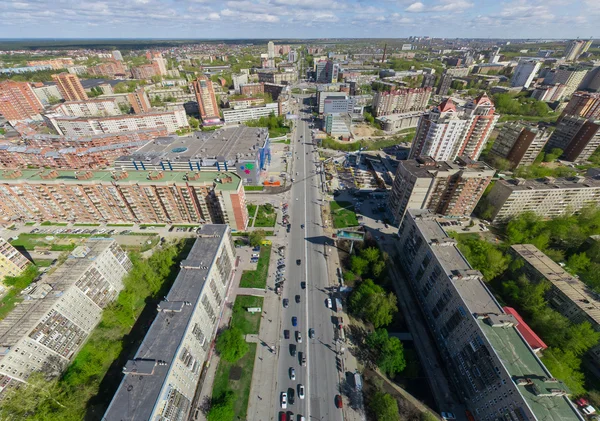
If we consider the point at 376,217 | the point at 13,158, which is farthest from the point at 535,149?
the point at 13,158

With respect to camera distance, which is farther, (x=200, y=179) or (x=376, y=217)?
(x=376, y=217)

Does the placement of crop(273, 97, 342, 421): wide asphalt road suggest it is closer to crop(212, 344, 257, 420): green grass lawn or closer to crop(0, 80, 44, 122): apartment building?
crop(212, 344, 257, 420): green grass lawn

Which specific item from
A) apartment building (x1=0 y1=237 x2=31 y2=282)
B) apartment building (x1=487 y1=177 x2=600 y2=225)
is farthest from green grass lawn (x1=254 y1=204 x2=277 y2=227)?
apartment building (x1=487 y1=177 x2=600 y2=225)

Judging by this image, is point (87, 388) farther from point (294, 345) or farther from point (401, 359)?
point (401, 359)

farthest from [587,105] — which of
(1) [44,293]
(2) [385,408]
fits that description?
(1) [44,293]

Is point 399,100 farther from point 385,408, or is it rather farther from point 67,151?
point 67,151
